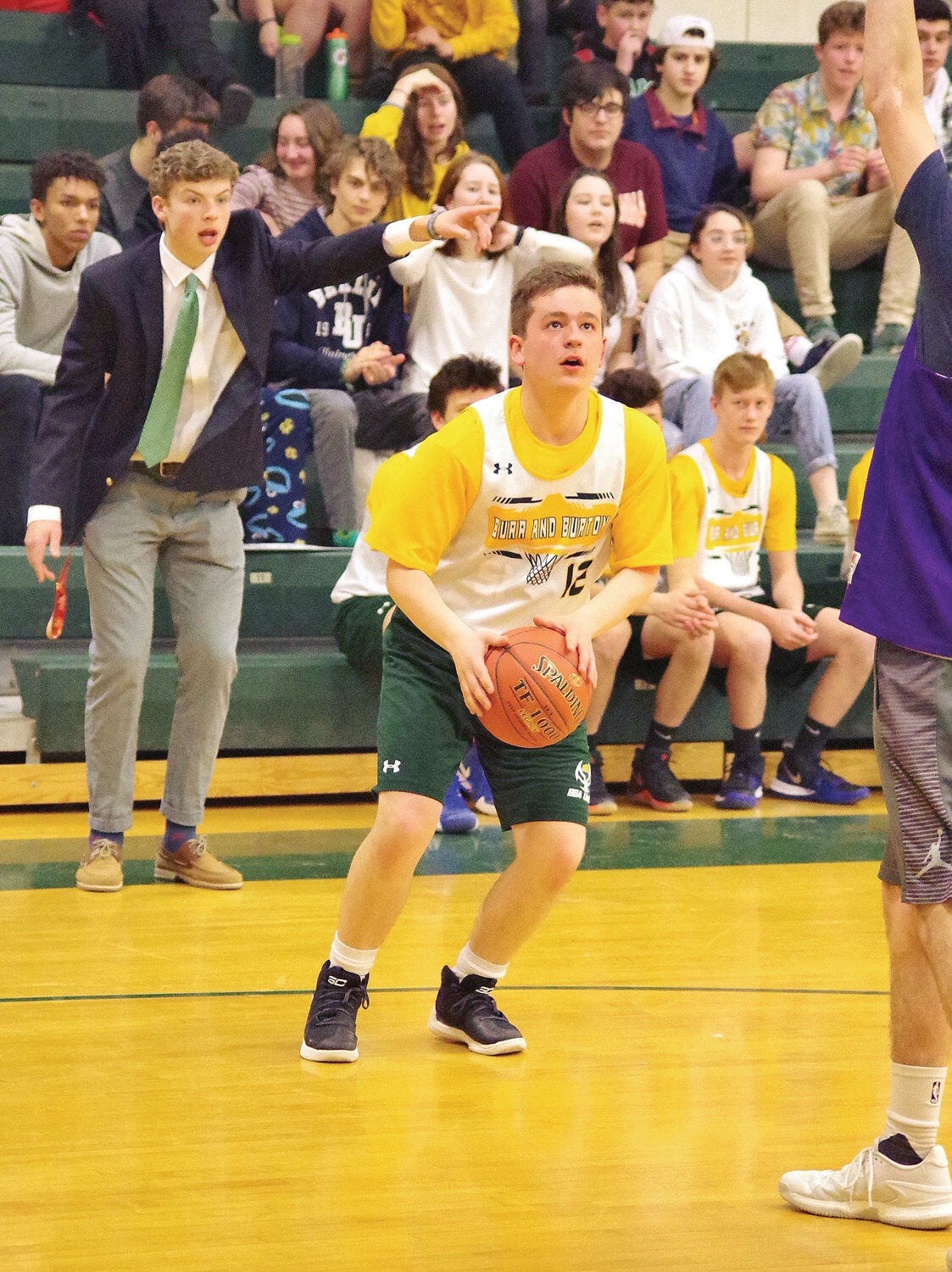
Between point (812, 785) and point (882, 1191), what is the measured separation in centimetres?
364

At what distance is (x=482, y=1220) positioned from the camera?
2.48 metres

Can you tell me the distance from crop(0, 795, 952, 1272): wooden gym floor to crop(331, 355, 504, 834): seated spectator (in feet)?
2.05

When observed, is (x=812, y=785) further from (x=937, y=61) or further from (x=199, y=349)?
(x=937, y=61)

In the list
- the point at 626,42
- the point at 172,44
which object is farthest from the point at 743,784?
the point at 172,44

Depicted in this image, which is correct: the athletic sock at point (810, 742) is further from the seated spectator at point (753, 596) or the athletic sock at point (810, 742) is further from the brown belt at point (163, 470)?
the brown belt at point (163, 470)

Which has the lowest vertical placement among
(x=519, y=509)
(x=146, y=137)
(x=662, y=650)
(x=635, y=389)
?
(x=662, y=650)

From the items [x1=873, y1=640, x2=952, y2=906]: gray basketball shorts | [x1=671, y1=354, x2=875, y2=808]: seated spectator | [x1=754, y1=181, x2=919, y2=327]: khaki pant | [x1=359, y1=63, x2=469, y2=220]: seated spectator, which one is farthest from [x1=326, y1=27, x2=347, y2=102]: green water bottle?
[x1=873, y1=640, x2=952, y2=906]: gray basketball shorts

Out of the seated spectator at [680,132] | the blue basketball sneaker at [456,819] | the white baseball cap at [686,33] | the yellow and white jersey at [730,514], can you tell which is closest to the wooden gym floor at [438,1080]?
the blue basketball sneaker at [456,819]

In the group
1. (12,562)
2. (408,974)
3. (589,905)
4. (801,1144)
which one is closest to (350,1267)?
(801,1144)

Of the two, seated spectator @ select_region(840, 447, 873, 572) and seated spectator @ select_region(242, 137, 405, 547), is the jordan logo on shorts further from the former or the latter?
seated spectator @ select_region(242, 137, 405, 547)

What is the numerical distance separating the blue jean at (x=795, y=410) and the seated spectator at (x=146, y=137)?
7.07 feet

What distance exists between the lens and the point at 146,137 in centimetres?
682

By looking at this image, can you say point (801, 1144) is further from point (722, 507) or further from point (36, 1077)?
point (722, 507)

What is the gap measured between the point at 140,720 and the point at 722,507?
7.06ft
